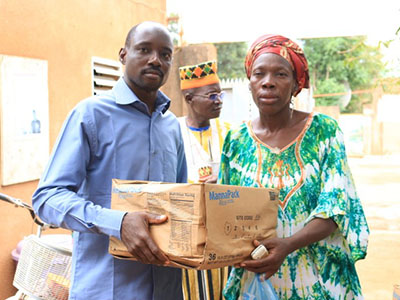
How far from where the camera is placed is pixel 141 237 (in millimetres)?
1817

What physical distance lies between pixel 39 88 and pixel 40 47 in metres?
0.40

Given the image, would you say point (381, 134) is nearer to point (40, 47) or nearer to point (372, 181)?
point (372, 181)

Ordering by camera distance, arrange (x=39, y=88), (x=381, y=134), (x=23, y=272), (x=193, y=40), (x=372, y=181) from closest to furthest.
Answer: (x=23, y=272), (x=39, y=88), (x=193, y=40), (x=372, y=181), (x=381, y=134)

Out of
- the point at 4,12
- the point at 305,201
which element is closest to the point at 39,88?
the point at 4,12

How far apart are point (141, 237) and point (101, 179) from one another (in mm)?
402

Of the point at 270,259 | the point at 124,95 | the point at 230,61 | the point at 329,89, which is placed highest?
the point at 230,61

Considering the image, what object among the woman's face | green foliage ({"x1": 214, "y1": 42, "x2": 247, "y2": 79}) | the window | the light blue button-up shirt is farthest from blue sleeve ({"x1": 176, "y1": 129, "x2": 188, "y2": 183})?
green foliage ({"x1": 214, "y1": 42, "x2": 247, "y2": 79})

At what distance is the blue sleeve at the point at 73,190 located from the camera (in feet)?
6.28

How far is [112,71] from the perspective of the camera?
21.1ft

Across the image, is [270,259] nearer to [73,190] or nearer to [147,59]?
[73,190]

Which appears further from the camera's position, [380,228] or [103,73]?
[380,228]

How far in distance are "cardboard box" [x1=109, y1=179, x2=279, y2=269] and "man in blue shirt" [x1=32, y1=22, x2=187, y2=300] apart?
53 mm

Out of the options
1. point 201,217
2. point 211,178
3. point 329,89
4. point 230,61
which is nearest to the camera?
point 201,217

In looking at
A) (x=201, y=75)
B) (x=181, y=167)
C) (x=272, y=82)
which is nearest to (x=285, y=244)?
(x=272, y=82)
